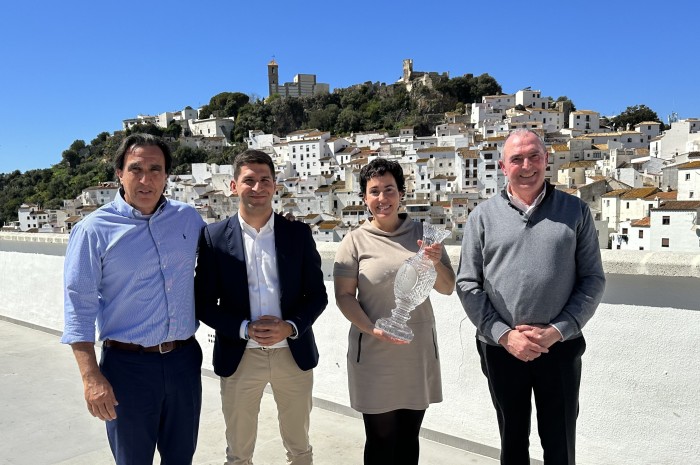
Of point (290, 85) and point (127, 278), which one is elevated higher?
point (290, 85)

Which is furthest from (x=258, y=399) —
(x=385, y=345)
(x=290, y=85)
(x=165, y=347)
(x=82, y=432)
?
(x=290, y=85)

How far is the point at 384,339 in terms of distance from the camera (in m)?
1.75

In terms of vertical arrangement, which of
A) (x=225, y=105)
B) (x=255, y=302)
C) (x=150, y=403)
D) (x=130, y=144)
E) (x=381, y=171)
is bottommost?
(x=150, y=403)

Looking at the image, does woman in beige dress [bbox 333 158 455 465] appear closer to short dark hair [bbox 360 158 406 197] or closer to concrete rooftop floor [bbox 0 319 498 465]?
short dark hair [bbox 360 158 406 197]

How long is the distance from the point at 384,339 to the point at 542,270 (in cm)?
56

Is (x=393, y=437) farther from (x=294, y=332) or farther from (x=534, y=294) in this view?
(x=534, y=294)

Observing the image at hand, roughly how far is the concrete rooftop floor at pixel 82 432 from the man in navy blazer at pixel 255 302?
0.57 metres

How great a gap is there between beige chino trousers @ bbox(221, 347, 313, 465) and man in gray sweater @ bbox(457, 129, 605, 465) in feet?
2.25

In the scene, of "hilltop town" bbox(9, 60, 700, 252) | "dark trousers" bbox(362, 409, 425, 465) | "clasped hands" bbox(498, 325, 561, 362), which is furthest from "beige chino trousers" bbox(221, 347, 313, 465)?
"hilltop town" bbox(9, 60, 700, 252)

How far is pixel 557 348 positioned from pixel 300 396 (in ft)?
2.97

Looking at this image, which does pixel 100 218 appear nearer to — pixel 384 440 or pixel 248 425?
pixel 248 425

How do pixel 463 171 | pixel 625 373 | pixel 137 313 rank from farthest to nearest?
1. pixel 463 171
2. pixel 625 373
3. pixel 137 313

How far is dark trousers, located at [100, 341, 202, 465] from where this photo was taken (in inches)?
63.8

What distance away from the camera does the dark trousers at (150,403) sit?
1621 millimetres
